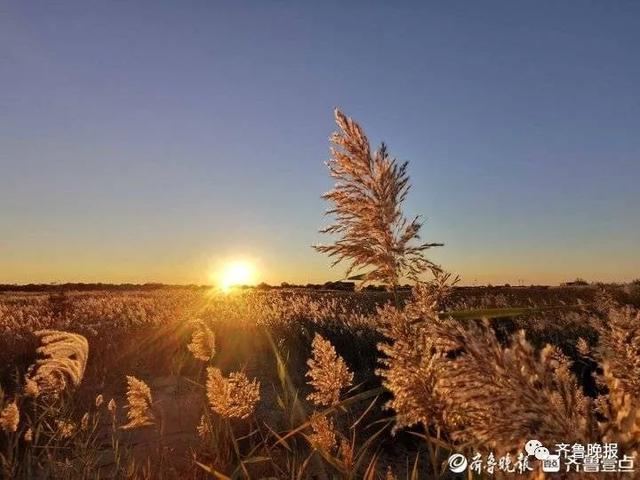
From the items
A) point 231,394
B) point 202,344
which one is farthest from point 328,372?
point 202,344

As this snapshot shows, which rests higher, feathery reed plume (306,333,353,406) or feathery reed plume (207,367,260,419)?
feathery reed plume (306,333,353,406)

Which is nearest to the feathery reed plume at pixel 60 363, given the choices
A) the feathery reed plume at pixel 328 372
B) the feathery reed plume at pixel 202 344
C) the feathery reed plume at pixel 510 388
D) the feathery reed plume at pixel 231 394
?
the feathery reed plume at pixel 202 344

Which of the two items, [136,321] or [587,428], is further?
[136,321]

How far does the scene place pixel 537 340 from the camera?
7.52 metres

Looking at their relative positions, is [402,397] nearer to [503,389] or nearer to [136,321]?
[503,389]

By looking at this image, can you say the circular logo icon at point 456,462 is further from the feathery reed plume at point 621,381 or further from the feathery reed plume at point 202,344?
the feathery reed plume at point 202,344

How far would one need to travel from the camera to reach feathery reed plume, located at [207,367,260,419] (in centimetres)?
320

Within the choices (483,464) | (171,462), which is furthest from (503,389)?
(171,462)

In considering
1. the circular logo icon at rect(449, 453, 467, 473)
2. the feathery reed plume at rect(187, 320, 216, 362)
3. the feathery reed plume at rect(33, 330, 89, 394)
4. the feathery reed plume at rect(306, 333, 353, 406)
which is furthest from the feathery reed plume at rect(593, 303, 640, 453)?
the feathery reed plume at rect(33, 330, 89, 394)

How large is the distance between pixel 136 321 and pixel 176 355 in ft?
14.4

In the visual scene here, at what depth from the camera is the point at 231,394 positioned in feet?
10.6

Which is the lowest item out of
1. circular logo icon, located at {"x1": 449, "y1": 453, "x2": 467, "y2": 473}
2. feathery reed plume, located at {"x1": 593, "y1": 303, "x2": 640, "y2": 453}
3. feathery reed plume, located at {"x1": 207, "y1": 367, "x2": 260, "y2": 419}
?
circular logo icon, located at {"x1": 449, "y1": 453, "x2": 467, "y2": 473}

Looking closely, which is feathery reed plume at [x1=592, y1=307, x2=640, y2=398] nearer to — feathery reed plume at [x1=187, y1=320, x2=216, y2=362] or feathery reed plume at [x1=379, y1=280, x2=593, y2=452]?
feathery reed plume at [x1=379, y1=280, x2=593, y2=452]

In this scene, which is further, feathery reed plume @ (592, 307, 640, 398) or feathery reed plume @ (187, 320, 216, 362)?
feathery reed plume @ (187, 320, 216, 362)
